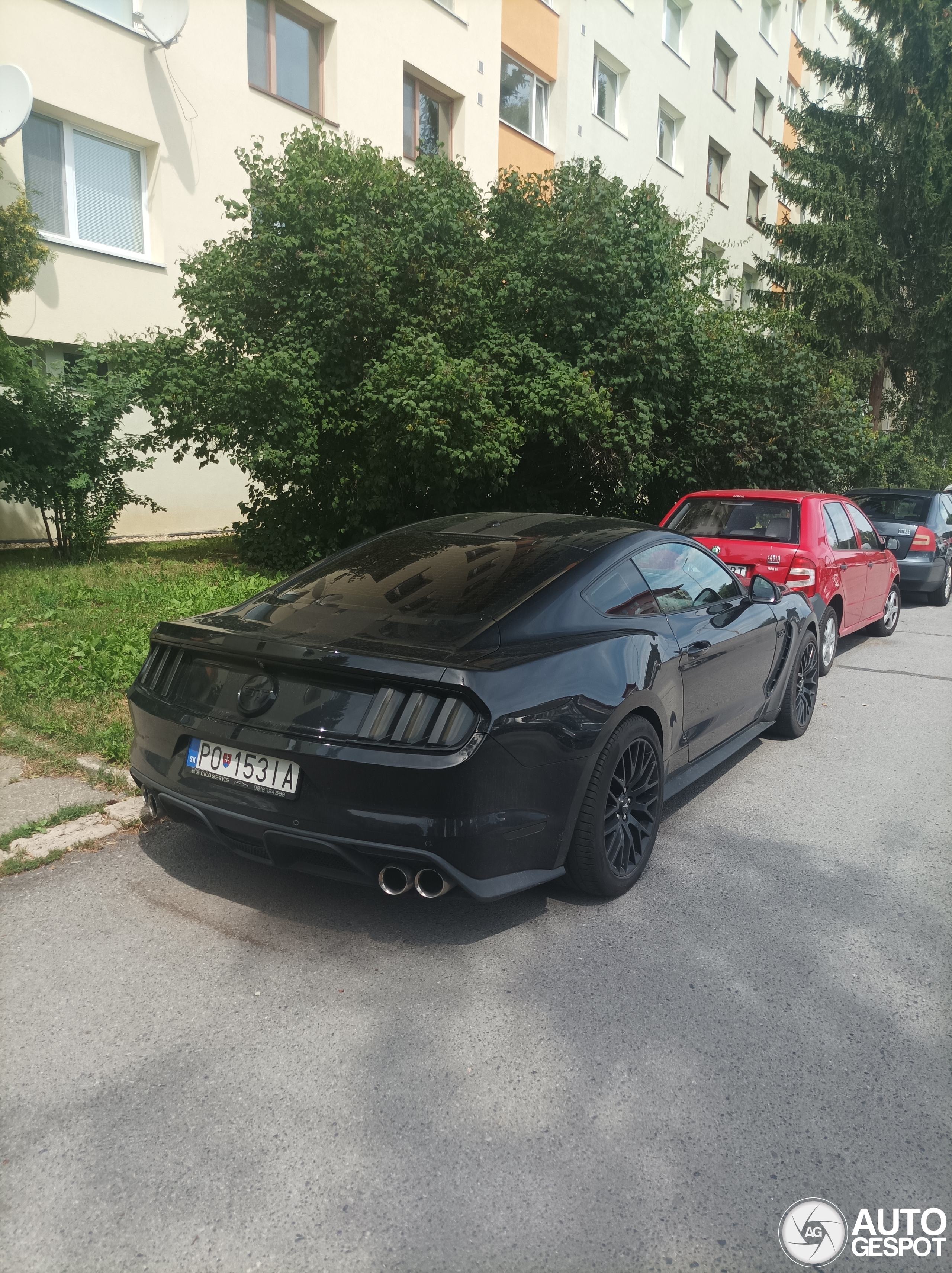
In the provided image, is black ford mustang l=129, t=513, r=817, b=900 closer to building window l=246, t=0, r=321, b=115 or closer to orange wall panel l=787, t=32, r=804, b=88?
building window l=246, t=0, r=321, b=115

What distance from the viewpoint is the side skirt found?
14.4 feet

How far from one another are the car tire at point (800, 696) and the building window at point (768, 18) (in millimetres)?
33531

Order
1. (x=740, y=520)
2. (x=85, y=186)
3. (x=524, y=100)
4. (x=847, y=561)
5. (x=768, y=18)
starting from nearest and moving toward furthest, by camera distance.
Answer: (x=740, y=520), (x=847, y=561), (x=85, y=186), (x=524, y=100), (x=768, y=18)

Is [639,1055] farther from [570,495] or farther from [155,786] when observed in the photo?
[570,495]

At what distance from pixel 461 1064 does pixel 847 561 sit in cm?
728

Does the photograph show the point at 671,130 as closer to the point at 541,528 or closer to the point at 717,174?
the point at 717,174

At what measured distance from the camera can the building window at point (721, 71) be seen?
100 ft

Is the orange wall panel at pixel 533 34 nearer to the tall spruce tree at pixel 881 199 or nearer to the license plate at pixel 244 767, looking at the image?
the tall spruce tree at pixel 881 199

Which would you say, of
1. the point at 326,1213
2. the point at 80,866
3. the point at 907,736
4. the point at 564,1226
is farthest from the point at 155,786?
the point at 907,736

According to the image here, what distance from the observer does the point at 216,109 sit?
15.1 metres

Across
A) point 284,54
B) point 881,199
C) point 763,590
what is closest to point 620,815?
point 763,590

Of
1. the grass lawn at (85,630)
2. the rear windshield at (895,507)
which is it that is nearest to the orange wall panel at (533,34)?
the rear windshield at (895,507)

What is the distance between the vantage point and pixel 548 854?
11.4 ft

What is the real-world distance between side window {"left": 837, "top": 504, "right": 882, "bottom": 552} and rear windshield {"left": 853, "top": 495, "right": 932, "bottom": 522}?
13.6 feet
